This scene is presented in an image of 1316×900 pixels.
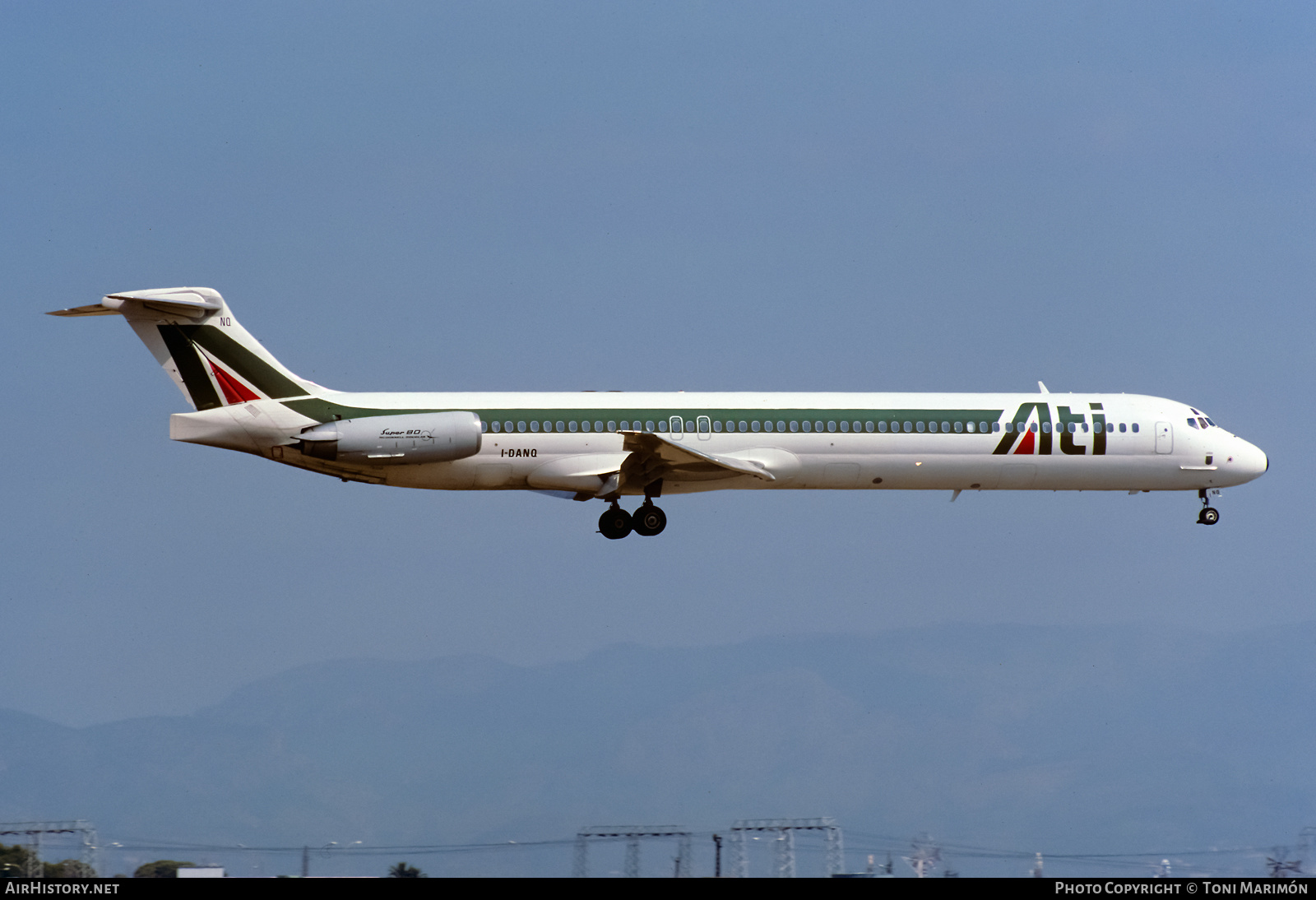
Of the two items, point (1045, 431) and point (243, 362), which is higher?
point (243, 362)

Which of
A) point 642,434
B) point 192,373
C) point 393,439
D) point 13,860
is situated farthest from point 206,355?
point 13,860

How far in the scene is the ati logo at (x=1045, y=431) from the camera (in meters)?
38.0

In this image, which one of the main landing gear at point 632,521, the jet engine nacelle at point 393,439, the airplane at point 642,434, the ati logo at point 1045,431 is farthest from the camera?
the ati logo at point 1045,431

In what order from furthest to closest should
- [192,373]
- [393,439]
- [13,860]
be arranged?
[13,860]
[192,373]
[393,439]

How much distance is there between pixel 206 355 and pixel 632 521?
32.5ft

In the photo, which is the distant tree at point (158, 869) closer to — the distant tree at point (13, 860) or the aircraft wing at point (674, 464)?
the distant tree at point (13, 860)

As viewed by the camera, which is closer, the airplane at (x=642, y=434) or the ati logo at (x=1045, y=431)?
the airplane at (x=642, y=434)

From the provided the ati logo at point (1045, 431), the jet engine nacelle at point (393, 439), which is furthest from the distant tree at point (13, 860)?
the ati logo at point (1045, 431)

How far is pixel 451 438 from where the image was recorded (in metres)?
34.5

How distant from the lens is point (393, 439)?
3422 centimetres

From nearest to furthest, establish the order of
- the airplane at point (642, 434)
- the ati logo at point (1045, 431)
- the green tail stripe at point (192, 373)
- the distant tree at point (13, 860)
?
the airplane at point (642, 434)
the green tail stripe at point (192, 373)
the ati logo at point (1045, 431)
the distant tree at point (13, 860)

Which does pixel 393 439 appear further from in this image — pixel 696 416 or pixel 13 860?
pixel 13 860

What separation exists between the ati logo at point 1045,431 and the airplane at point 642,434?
38mm
